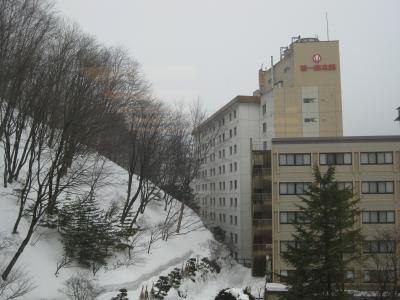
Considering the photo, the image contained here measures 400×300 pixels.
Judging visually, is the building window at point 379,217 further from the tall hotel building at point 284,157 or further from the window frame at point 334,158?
the window frame at point 334,158

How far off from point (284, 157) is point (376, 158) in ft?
25.2

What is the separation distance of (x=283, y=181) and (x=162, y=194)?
17.2m

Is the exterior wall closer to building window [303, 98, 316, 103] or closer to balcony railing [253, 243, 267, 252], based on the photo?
balcony railing [253, 243, 267, 252]

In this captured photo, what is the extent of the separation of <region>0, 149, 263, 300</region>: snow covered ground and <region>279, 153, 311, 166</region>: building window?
1110cm

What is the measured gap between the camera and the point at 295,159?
3703 cm

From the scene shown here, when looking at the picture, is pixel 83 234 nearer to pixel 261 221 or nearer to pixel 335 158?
pixel 335 158

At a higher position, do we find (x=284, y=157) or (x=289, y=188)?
(x=284, y=157)

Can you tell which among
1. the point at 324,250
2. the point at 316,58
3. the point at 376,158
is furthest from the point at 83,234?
the point at 316,58

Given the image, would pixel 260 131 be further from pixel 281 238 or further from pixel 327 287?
pixel 327 287

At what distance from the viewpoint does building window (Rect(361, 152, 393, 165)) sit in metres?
35.9

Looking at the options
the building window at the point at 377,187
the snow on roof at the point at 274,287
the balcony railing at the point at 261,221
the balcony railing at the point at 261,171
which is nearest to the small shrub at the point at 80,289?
the snow on roof at the point at 274,287

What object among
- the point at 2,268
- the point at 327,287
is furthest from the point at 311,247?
the point at 2,268

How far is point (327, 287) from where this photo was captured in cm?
1780

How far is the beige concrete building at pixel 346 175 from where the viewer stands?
116 ft
